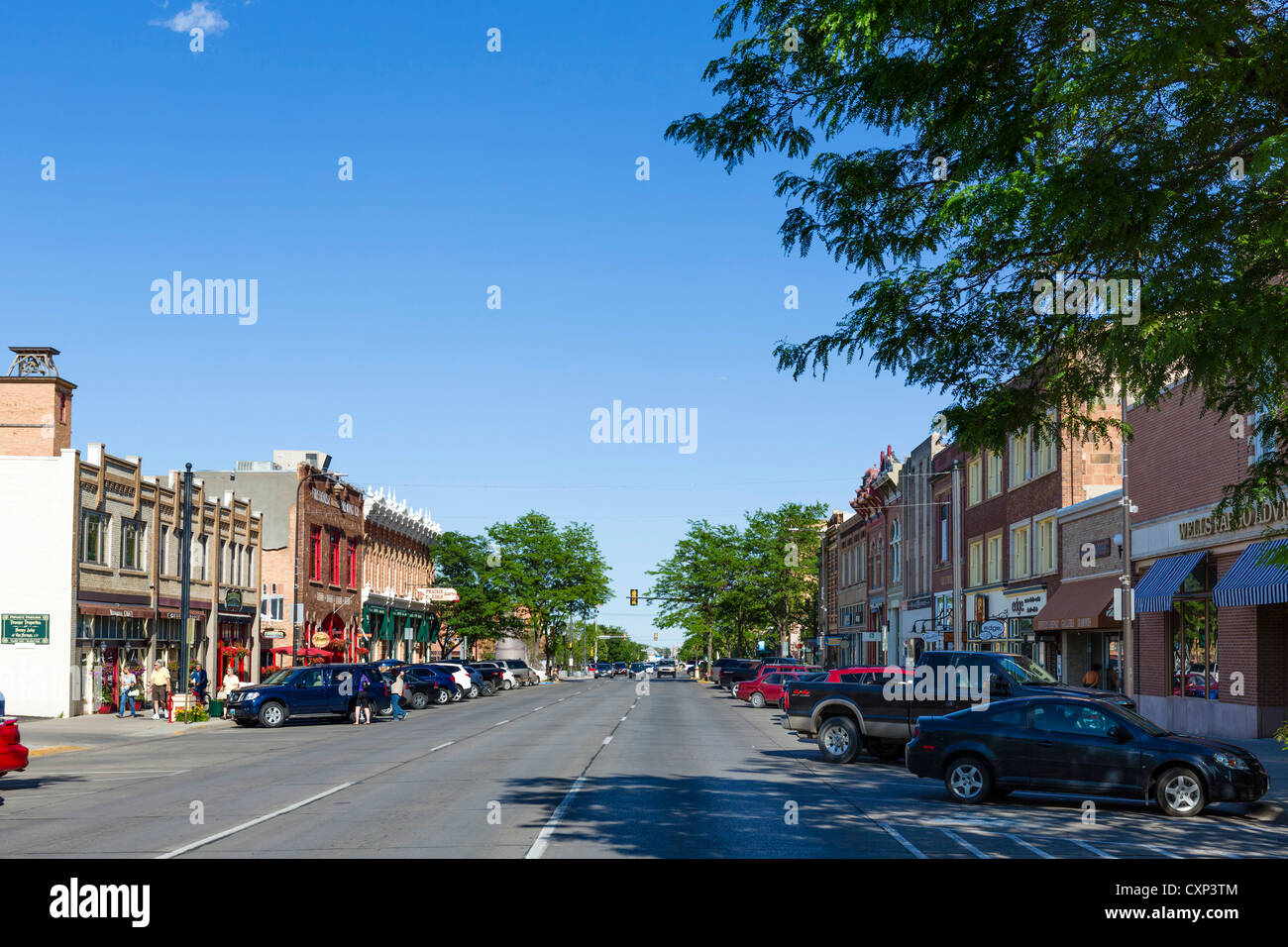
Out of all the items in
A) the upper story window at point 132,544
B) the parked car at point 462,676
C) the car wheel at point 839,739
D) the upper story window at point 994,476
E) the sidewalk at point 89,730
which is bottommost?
the parked car at point 462,676

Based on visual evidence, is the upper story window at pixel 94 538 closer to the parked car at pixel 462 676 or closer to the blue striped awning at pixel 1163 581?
the parked car at pixel 462 676

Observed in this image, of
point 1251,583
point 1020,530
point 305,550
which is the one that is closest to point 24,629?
point 305,550

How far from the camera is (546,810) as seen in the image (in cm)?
1534

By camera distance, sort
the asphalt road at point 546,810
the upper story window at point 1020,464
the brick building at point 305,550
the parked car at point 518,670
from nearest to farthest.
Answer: the asphalt road at point 546,810 → the upper story window at point 1020,464 → the brick building at point 305,550 → the parked car at point 518,670

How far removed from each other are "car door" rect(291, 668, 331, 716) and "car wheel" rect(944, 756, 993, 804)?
25.8m

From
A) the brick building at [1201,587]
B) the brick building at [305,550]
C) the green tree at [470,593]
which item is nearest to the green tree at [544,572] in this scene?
the green tree at [470,593]

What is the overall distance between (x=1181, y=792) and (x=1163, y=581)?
55.2 feet

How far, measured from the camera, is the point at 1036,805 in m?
17.1

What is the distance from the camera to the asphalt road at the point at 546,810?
12625 mm

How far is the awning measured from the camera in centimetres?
3594

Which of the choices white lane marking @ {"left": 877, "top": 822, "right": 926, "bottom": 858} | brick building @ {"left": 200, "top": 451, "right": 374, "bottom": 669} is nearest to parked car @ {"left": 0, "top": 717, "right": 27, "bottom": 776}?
white lane marking @ {"left": 877, "top": 822, "right": 926, "bottom": 858}

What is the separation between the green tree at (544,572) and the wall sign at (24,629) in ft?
201

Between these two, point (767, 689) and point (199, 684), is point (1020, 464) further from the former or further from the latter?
point (199, 684)

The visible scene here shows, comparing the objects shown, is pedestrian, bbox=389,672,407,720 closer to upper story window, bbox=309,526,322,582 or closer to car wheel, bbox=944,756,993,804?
upper story window, bbox=309,526,322,582
